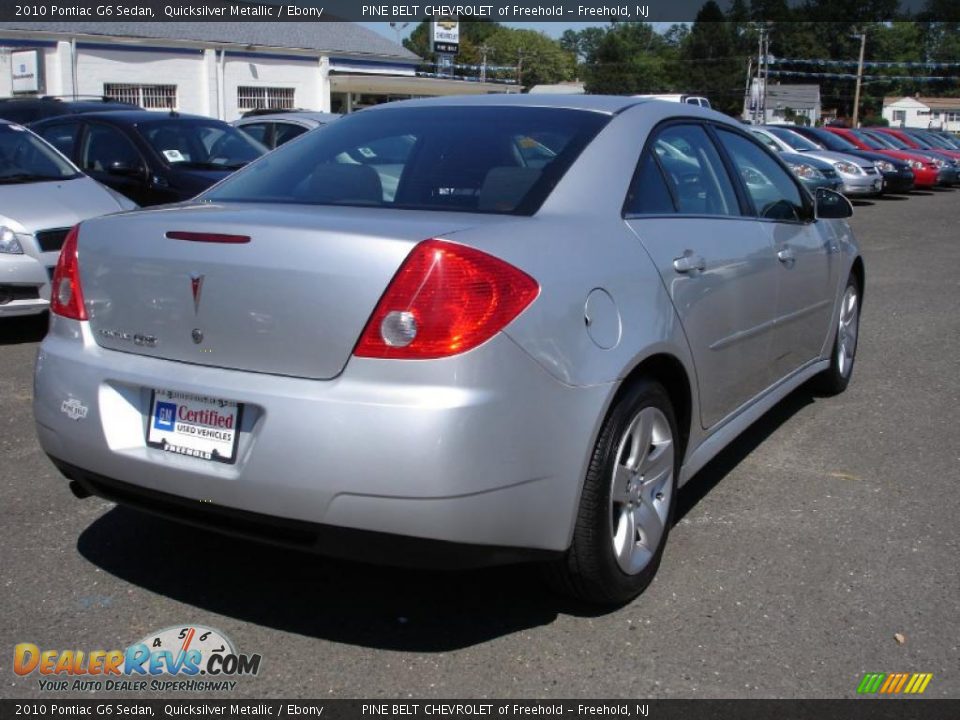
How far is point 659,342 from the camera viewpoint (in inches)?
130

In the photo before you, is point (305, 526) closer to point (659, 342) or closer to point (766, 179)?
point (659, 342)

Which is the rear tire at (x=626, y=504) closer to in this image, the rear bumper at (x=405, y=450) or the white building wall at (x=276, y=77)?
the rear bumper at (x=405, y=450)

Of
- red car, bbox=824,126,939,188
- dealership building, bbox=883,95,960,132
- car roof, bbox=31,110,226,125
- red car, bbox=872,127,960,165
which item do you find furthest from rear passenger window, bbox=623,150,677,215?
dealership building, bbox=883,95,960,132

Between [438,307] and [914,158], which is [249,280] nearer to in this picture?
[438,307]

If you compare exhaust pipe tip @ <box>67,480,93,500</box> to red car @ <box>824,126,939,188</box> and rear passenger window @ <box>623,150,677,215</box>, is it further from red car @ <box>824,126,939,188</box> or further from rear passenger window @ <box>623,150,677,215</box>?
red car @ <box>824,126,939,188</box>

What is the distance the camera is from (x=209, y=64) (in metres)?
31.9

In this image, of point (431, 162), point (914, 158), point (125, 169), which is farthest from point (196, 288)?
point (914, 158)

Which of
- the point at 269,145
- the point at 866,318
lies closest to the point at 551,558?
the point at 866,318

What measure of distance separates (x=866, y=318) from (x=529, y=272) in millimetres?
6547

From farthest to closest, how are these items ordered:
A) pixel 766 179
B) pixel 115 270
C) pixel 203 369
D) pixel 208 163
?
1. pixel 208 163
2. pixel 766 179
3. pixel 115 270
4. pixel 203 369

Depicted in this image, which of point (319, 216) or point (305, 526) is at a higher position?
point (319, 216)

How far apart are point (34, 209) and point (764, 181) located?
5.05 m

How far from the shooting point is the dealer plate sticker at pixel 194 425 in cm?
284

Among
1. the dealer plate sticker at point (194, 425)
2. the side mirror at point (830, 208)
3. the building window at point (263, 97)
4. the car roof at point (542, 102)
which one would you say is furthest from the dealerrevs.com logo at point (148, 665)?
the building window at point (263, 97)
